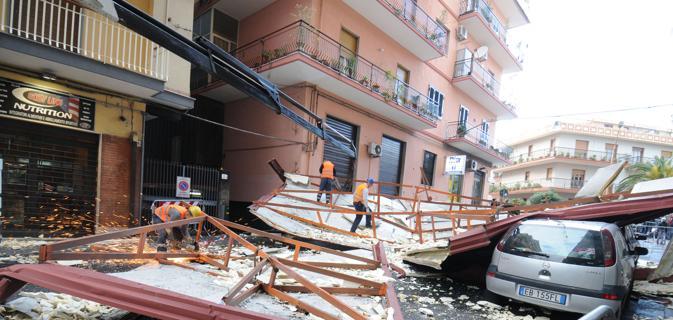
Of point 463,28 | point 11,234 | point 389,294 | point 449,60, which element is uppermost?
point 463,28

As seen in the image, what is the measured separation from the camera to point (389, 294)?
3242mm

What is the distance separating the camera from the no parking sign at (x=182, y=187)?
971cm

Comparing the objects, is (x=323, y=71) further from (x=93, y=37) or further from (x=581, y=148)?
(x=581, y=148)

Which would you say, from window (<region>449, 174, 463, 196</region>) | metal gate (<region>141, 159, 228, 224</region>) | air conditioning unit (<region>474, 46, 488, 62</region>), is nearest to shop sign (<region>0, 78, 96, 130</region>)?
metal gate (<region>141, 159, 228, 224</region>)

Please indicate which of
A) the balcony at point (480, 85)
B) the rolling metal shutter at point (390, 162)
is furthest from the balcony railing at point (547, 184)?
the rolling metal shutter at point (390, 162)

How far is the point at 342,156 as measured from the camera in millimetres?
13203

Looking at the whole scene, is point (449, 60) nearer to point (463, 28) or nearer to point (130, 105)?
point (463, 28)

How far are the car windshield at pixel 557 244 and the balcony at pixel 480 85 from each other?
50.6ft

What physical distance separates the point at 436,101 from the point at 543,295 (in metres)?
14.9

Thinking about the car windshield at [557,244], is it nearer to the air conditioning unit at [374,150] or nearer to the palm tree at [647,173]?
the air conditioning unit at [374,150]

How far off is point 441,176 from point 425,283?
13.9 metres

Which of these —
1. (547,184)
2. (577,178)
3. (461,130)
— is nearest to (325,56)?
(461,130)

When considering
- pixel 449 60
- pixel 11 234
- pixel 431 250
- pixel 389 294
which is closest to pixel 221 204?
pixel 11 234

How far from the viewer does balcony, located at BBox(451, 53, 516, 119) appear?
1888 cm
